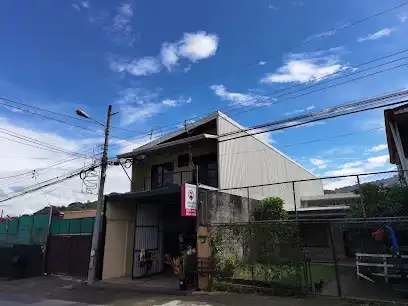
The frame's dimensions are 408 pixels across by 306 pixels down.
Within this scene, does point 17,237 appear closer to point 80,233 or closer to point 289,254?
point 80,233

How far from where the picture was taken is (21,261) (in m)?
15.7

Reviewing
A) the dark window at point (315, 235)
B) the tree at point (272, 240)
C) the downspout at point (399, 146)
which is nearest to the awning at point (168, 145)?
the tree at point (272, 240)

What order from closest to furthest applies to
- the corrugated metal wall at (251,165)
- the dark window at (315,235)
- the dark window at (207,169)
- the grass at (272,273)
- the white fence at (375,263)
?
the grass at (272,273)
the white fence at (375,263)
the corrugated metal wall at (251,165)
the dark window at (207,169)
the dark window at (315,235)

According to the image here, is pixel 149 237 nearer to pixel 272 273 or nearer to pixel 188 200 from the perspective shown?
pixel 188 200

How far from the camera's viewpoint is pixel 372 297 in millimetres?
8219

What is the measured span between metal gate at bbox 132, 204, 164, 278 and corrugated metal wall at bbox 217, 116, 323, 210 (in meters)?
4.21

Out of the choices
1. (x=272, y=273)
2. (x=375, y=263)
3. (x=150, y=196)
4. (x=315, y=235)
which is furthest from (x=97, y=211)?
(x=315, y=235)

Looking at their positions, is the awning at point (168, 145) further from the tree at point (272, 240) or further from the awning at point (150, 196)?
the tree at point (272, 240)

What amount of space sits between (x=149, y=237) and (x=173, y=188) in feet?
13.8

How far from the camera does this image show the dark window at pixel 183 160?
17.8 meters

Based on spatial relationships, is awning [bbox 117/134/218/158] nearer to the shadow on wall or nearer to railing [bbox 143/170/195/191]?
railing [bbox 143/170/195/191]

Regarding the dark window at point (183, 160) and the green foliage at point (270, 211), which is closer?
the green foliage at point (270, 211)

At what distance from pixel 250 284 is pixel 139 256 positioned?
20.4ft

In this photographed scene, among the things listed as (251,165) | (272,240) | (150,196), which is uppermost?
(251,165)
